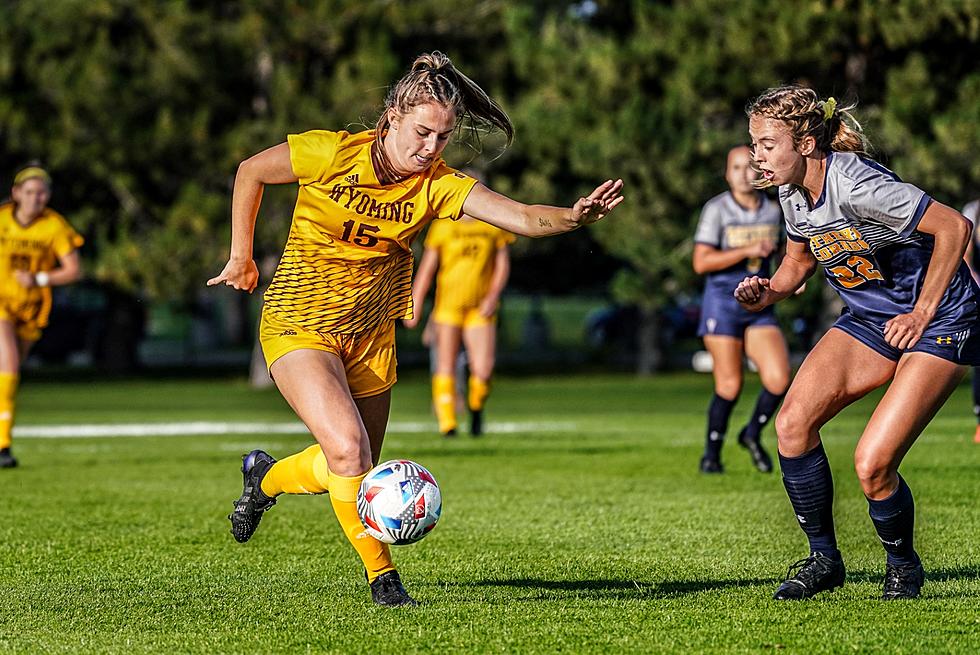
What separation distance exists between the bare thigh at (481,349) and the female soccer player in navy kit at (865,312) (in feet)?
27.3

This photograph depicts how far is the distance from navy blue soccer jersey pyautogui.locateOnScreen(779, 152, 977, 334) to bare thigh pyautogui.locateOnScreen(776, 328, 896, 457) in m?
0.14

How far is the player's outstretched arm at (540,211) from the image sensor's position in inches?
221

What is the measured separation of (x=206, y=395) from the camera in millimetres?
26672

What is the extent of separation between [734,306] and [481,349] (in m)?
3.89

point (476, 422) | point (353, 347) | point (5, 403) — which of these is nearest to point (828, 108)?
point (353, 347)

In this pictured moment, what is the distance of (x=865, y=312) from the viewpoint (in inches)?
243

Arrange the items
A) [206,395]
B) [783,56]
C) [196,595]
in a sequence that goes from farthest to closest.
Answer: [206,395] < [783,56] < [196,595]

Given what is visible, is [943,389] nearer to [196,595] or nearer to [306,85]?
[196,595]

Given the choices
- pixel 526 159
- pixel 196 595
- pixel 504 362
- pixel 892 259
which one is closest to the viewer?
pixel 892 259

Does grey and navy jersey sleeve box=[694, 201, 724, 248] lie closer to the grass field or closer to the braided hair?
the grass field

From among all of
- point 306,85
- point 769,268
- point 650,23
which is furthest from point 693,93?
point 769,268

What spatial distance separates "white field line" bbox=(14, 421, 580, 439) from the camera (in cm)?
1686

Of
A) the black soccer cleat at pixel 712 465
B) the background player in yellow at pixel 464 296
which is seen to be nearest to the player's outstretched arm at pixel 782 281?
the black soccer cleat at pixel 712 465

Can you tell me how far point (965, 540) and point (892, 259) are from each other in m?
2.39
